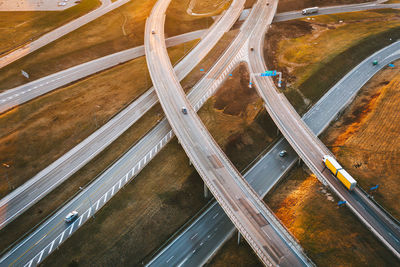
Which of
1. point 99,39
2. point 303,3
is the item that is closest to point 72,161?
point 99,39

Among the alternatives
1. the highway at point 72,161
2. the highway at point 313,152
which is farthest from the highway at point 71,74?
the highway at point 313,152

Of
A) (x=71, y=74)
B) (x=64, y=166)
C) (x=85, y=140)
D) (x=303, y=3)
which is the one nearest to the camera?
(x=64, y=166)

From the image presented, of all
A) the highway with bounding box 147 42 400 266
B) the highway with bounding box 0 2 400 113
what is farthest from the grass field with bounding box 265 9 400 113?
the highway with bounding box 0 2 400 113

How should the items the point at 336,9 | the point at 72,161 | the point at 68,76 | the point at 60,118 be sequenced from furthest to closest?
the point at 336,9 < the point at 68,76 < the point at 60,118 < the point at 72,161

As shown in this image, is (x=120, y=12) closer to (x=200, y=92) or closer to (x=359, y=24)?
(x=200, y=92)

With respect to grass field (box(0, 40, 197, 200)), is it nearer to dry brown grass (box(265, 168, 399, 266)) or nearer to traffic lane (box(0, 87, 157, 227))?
traffic lane (box(0, 87, 157, 227))

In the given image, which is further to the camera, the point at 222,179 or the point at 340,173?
the point at 222,179

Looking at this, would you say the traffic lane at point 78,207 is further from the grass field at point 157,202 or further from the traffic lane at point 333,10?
the traffic lane at point 333,10

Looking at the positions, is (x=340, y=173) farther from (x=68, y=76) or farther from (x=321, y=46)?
(x=68, y=76)
